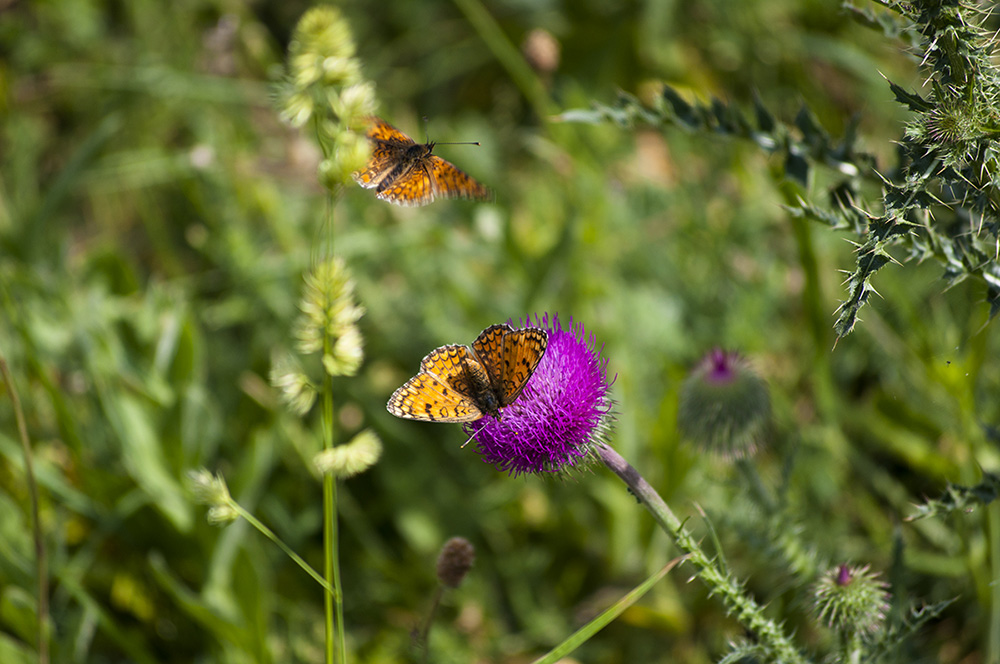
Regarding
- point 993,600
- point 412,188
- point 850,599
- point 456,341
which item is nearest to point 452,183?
point 412,188

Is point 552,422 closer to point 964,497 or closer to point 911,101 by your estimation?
point 964,497

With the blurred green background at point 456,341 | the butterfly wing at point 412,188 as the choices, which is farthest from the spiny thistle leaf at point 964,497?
the butterfly wing at point 412,188

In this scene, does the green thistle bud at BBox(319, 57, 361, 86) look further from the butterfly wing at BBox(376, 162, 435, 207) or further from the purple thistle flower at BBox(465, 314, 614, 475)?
the purple thistle flower at BBox(465, 314, 614, 475)

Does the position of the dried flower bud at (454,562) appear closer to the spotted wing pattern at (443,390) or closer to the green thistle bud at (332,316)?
the spotted wing pattern at (443,390)

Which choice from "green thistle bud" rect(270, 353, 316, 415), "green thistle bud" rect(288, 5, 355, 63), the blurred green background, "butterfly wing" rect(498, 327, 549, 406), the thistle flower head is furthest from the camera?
the blurred green background

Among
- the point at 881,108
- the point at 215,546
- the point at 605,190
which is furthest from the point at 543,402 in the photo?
the point at 881,108

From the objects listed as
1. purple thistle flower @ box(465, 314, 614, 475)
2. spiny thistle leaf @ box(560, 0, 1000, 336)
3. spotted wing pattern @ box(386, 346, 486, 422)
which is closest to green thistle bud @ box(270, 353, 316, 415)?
spotted wing pattern @ box(386, 346, 486, 422)

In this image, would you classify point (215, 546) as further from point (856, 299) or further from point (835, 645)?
point (856, 299)
